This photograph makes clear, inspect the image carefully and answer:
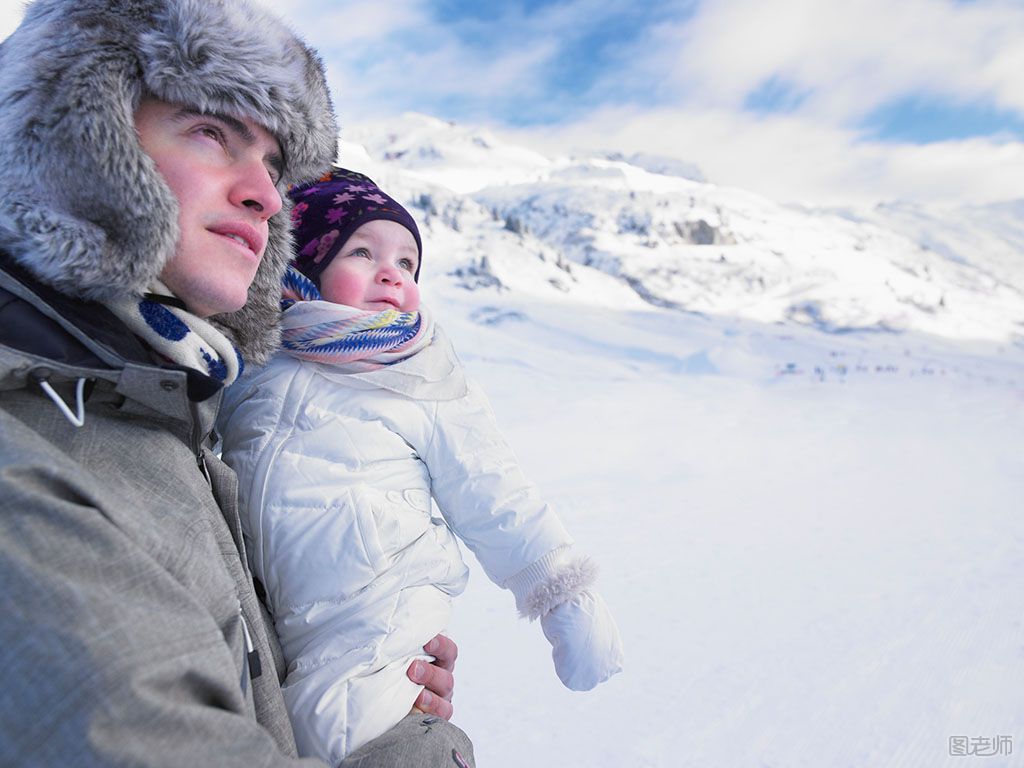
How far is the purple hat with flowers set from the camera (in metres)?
1.72

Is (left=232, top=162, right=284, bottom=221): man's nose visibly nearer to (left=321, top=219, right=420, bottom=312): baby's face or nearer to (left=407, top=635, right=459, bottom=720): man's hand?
(left=321, top=219, right=420, bottom=312): baby's face

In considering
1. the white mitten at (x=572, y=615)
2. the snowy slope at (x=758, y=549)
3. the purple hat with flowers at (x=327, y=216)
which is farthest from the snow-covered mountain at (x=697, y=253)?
the white mitten at (x=572, y=615)

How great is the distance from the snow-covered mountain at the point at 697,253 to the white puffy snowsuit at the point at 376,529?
21.2m

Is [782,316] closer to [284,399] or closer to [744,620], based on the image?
[744,620]

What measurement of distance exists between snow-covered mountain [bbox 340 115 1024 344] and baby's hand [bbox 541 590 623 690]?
21389 mm

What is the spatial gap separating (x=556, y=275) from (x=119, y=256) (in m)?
26.9

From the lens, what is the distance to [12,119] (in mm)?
932

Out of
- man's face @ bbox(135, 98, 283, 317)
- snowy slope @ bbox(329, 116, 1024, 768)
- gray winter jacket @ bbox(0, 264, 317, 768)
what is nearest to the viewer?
gray winter jacket @ bbox(0, 264, 317, 768)

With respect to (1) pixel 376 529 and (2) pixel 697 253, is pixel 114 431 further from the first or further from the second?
(2) pixel 697 253

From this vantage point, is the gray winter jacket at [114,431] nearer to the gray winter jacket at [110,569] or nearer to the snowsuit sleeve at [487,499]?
the gray winter jacket at [110,569]

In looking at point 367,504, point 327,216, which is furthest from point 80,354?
point 327,216

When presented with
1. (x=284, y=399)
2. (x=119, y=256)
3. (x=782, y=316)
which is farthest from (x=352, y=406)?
(x=782, y=316)

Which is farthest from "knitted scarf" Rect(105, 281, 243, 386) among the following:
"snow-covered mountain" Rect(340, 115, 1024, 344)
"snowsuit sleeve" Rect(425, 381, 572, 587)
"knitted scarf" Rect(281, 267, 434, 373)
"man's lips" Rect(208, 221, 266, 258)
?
"snow-covered mountain" Rect(340, 115, 1024, 344)

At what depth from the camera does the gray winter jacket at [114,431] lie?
62 centimetres
